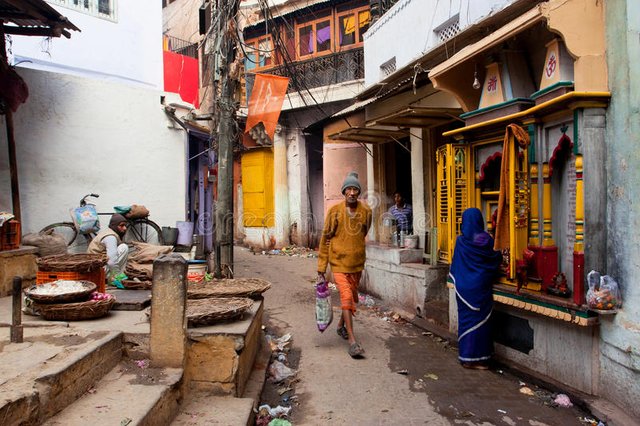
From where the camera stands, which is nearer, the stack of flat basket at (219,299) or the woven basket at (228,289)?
the stack of flat basket at (219,299)

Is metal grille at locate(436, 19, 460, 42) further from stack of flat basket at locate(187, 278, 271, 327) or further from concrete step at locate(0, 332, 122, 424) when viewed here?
concrete step at locate(0, 332, 122, 424)

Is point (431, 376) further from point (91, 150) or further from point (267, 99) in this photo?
point (91, 150)

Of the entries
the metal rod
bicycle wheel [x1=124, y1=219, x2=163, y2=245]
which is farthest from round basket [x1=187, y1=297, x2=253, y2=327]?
bicycle wheel [x1=124, y1=219, x2=163, y2=245]

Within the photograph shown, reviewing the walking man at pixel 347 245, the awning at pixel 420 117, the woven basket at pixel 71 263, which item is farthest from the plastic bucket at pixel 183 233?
the walking man at pixel 347 245

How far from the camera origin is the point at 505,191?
5.02 meters

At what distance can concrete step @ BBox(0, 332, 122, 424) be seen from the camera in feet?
8.49

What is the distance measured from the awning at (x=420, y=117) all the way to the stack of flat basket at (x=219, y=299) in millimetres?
3237

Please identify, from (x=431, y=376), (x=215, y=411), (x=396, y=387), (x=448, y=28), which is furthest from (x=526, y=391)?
(x=448, y=28)

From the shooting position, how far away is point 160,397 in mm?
3180

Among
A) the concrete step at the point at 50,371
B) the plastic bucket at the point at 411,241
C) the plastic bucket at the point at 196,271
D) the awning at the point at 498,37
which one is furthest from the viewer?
the plastic bucket at the point at 411,241

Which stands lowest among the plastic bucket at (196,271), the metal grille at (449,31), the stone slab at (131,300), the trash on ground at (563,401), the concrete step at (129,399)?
the trash on ground at (563,401)

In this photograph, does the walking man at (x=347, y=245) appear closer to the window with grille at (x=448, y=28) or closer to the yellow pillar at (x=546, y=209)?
the yellow pillar at (x=546, y=209)

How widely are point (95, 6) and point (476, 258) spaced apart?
9.33 m

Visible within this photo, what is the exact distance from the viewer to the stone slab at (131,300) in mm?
5156
